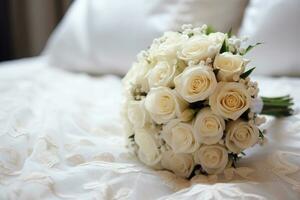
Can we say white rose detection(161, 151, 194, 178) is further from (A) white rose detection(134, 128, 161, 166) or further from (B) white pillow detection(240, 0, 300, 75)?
(B) white pillow detection(240, 0, 300, 75)

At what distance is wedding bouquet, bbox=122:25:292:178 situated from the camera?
69cm

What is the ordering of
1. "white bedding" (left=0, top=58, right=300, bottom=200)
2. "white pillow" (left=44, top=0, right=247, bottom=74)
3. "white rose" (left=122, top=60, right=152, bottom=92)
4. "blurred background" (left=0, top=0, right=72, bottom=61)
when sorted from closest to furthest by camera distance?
"white bedding" (left=0, top=58, right=300, bottom=200) → "white rose" (left=122, top=60, right=152, bottom=92) → "white pillow" (left=44, top=0, right=247, bottom=74) → "blurred background" (left=0, top=0, right=72, bottom=61)

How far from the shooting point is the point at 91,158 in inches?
31.0

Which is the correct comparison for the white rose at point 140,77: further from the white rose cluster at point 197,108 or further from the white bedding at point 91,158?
the white bedding at point 91,158

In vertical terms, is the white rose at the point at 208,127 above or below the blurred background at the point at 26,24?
below

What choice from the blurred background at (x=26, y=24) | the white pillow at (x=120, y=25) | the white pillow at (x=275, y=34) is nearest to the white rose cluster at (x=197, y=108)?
the white pillow at (x=275, y=34)

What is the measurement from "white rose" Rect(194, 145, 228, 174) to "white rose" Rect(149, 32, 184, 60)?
170 mm

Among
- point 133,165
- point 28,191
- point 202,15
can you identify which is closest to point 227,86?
point 133,165

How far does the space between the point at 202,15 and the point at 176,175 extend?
25.2 inches

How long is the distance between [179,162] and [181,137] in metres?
0.05

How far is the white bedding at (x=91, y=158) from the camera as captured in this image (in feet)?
2.17

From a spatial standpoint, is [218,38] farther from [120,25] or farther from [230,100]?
[120,25]

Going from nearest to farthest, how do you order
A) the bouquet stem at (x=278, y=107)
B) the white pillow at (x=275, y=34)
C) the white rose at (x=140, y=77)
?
the white rose at (x=140, y=77) → the bouquet stem at (x=278, y=107) → the white pillow at (x=275, y=34)

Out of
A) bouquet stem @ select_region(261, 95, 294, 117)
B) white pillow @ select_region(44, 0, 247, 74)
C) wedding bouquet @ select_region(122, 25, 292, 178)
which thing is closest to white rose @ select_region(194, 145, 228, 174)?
wedding bouquet @ select_region(122, 25, 292, 178)
